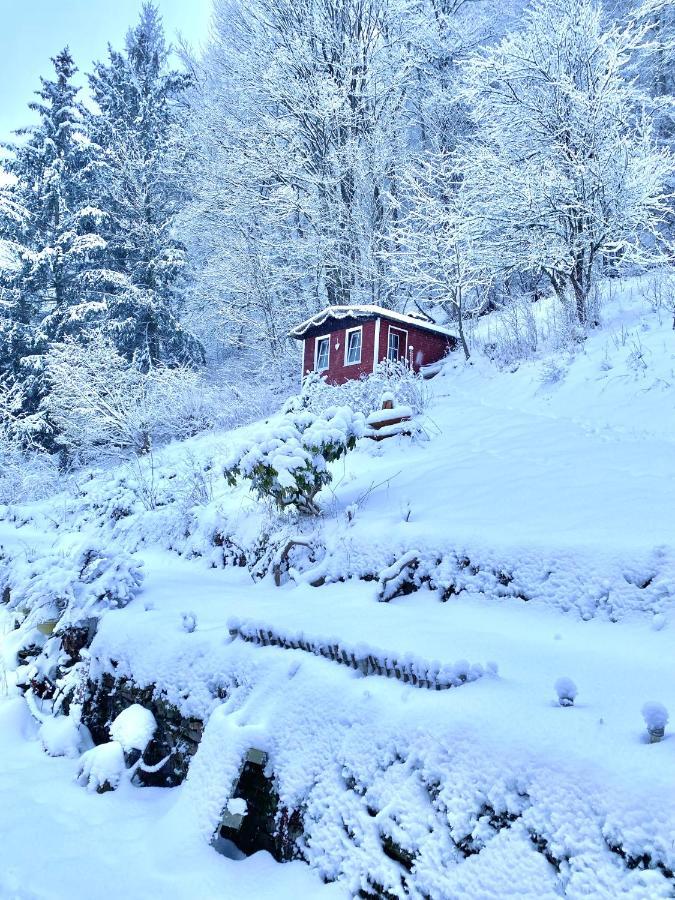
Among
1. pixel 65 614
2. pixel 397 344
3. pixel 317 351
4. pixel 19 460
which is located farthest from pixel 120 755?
pixel 19 460

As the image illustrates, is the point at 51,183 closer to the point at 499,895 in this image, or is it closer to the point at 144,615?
the point at 144,615

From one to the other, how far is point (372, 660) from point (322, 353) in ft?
51.3

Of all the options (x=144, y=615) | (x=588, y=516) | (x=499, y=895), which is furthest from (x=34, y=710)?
(x=588, y=516)

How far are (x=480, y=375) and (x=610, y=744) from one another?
1079 centimetres

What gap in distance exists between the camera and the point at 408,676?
9.77 ft

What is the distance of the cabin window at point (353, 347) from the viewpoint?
55.4 ft

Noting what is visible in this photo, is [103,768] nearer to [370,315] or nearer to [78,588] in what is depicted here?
[78,588]

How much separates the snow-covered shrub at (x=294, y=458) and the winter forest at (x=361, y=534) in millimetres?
39

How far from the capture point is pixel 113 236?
21.8 metres

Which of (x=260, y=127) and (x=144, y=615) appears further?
(x=260, y=127)

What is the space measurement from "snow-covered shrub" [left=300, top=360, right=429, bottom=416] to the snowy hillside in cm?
300

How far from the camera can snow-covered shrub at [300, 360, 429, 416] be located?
33.7 ft

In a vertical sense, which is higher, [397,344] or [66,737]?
[397,344]

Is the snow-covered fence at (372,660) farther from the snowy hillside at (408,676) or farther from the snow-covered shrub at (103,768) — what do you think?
the snow-covered shrub at (103,768)
